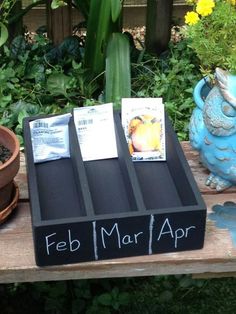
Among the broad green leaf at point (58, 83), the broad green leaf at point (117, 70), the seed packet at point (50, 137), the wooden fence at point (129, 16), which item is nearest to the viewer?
the seed packet at point (50, 137)

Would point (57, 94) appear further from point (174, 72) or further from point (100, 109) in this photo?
point (100, 109)

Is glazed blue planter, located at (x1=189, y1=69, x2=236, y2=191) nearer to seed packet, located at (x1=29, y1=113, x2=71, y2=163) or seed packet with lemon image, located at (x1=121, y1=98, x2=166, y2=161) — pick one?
seed packet with lemon image, located at (x1=121, y1=98, x2=166, y2=161)

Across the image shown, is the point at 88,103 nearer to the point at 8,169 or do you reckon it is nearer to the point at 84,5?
the point at 84,5

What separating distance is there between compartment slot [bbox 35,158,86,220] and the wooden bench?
6 centimetres

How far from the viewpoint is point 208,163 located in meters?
1.60

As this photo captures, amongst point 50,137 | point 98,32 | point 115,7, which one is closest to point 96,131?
point 50,137

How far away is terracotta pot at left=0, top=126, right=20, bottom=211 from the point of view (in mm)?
1417

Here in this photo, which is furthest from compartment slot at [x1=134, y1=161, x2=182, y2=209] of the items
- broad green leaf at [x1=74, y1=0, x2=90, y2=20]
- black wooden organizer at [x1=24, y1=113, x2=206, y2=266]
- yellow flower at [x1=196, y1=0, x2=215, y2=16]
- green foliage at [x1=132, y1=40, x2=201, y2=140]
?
broad green leaf at [x1=74, y1=0, x2=90, y2=20]

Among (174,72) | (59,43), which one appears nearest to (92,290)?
(174,72)

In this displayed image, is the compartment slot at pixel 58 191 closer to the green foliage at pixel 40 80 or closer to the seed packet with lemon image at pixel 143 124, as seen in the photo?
the seed packet with lemon image at pixel 143 124

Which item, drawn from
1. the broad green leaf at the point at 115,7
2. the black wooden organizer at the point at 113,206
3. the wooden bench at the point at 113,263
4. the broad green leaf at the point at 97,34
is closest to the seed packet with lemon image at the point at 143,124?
the black wooden organizer at the point at 113,206

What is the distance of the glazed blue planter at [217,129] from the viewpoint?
1461 millimetres

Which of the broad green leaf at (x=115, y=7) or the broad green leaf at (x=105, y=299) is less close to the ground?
the broad green leaf at (x=115, y=7)

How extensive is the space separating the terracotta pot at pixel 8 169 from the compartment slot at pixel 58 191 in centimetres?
8
